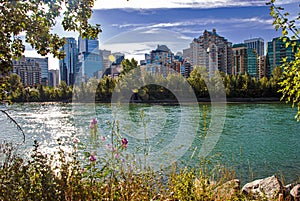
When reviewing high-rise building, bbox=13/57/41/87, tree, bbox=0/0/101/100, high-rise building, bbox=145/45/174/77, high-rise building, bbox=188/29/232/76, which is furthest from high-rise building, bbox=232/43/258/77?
tree, bbox=0/0/101/100

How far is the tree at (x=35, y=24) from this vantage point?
202cm

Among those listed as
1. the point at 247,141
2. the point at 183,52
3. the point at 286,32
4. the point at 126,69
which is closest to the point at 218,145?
the point at 247,141

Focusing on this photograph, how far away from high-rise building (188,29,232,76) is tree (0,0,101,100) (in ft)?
136

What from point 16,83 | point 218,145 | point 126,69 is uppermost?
point 126,69

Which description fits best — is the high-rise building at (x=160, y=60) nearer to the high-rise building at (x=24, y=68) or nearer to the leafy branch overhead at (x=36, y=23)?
the high-rise building at (x=24, y=68)

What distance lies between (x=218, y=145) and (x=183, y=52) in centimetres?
2868

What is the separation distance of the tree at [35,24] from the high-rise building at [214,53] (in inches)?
1633

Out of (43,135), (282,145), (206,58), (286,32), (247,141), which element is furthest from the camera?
(206,58)

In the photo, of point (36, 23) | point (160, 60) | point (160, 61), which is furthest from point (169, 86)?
point (36, 23)

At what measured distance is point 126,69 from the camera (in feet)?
136

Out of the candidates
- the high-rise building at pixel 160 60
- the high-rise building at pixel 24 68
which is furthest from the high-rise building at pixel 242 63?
the high-rise building at pixel 24 68

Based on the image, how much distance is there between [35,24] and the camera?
6.84 feet

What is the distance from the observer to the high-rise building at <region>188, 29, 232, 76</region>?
44.2m

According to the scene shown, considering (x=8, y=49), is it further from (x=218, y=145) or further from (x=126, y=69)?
(x=126, y=69)
